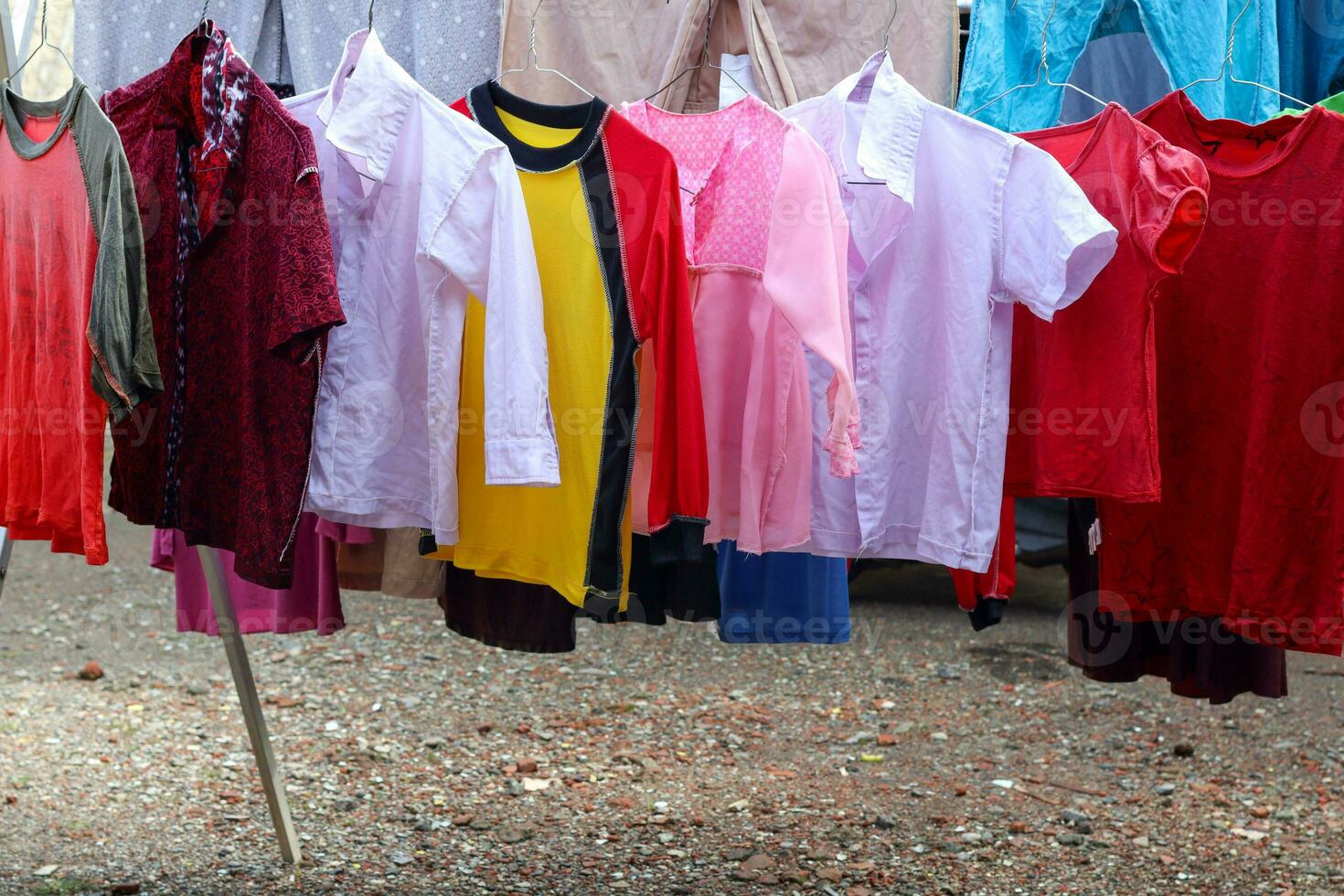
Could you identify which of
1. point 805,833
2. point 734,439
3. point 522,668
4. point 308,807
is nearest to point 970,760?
point 805,833

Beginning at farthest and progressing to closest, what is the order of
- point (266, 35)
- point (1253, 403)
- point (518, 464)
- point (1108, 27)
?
point (266, 35) → point (1108, 27) → point (1253, 403) → point (518, 464)

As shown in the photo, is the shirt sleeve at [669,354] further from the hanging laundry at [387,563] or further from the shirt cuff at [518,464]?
the hanging laundry at [387,563]

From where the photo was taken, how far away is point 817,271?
2168 mm

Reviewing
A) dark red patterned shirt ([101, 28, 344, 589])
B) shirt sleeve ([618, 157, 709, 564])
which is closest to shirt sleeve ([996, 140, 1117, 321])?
shirt sleeve ([618, 157, 709, 564])

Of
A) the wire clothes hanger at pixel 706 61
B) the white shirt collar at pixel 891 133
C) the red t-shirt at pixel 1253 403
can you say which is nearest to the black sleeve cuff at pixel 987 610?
the red t-shirt at pixel 1253 403

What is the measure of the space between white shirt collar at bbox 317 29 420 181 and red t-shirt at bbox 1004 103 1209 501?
124cm

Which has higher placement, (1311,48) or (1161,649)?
(1311,48)

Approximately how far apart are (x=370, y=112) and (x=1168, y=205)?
4.55ft

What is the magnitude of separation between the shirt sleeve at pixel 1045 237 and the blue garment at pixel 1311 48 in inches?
34.3

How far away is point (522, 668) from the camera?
5801 mm

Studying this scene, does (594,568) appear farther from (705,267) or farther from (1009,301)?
(1009,301)

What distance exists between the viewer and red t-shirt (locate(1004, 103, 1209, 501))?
213cm

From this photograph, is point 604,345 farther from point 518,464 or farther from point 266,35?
point 266,35

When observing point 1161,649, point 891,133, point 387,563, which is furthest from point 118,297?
point 1161,649
